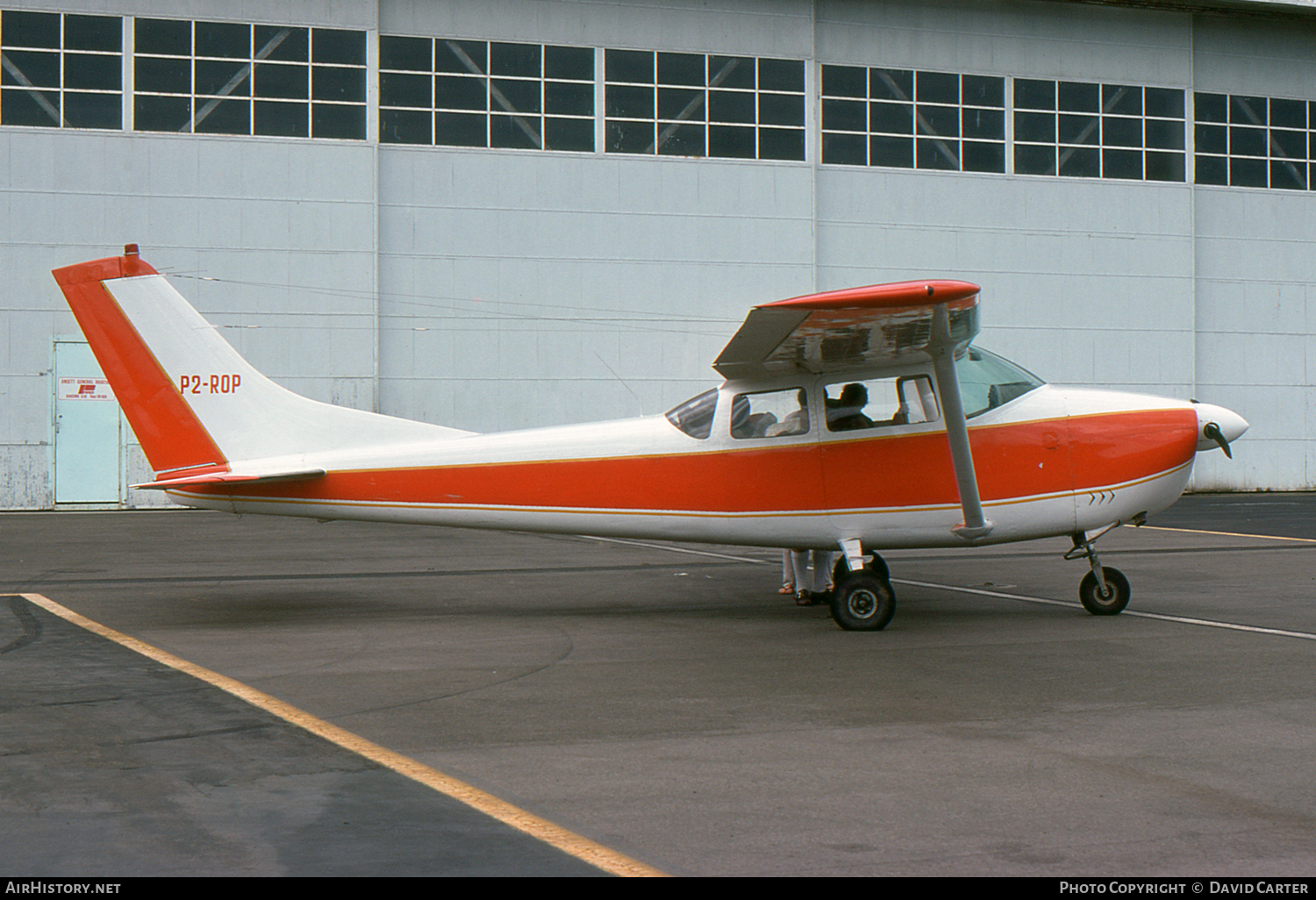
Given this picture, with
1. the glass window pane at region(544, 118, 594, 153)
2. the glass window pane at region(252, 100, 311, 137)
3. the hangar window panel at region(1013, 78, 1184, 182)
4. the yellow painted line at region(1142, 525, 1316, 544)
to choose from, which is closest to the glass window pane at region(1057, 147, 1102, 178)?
the hangar window panel at region(1013, 78, 1184, 182)

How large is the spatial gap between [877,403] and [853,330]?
3.74 feet

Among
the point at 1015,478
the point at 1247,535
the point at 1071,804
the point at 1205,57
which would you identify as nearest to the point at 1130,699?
the point at 1071,804

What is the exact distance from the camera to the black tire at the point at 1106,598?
980cm

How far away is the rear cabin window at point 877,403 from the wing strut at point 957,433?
0.31 meters

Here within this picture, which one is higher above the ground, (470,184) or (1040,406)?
(470,184)

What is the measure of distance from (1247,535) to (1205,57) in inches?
685

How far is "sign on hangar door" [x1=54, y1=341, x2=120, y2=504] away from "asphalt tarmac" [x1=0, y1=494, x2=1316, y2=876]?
13.6m

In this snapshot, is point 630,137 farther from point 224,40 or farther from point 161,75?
point 161,75

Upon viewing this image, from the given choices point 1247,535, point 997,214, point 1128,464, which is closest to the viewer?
point 1128,464

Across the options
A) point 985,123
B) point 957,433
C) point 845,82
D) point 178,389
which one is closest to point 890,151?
point 845,82

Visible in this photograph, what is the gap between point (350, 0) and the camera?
986 inches

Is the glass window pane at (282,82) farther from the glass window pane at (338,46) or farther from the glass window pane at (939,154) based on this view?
the glass window pane at (939,154)

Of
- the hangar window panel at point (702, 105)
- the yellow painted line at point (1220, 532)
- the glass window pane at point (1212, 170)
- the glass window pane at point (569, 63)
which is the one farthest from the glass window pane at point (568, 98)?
the glass window pane at point (1212, 170)
